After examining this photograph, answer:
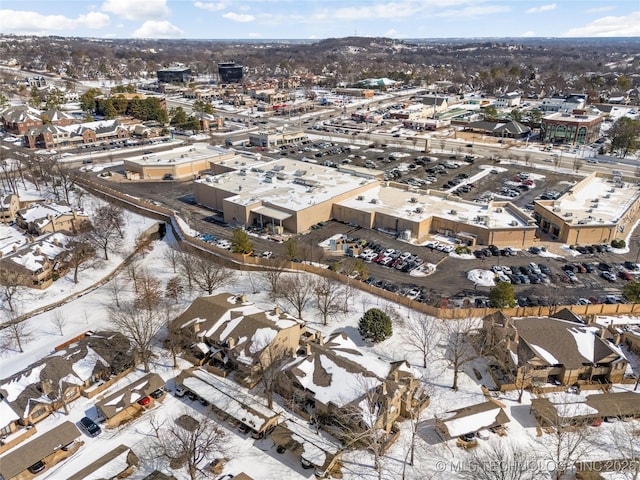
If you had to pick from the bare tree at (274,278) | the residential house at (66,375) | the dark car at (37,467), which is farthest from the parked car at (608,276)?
the dark car at (37,467)

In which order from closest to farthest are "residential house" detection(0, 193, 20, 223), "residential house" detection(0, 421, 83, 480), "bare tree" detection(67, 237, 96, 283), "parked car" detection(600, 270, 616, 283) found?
"residential house" detection(0, 421, 83, 480)
"parked car" detection(600, 270, 616, 283)
"bare tree" detection(67, 237, 96, 283)
"residential house" detection(0, 193, 20, 223)

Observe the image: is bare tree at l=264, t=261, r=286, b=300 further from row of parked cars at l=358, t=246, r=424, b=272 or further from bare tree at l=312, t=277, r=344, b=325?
row of parked cars at l=358, t=246, r=424, b=272

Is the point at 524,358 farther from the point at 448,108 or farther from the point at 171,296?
the point at 448,108

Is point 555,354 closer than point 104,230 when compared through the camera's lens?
Yes

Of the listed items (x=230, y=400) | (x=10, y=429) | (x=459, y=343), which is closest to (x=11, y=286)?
(x=10, y=429)

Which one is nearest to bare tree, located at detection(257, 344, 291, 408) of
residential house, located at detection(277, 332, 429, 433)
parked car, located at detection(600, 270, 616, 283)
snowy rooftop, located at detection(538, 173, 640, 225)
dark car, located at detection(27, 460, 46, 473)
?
residential house, located at detection(277, 332, 429, 433)

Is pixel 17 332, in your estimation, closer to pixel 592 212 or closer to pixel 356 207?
pixel 356 207
